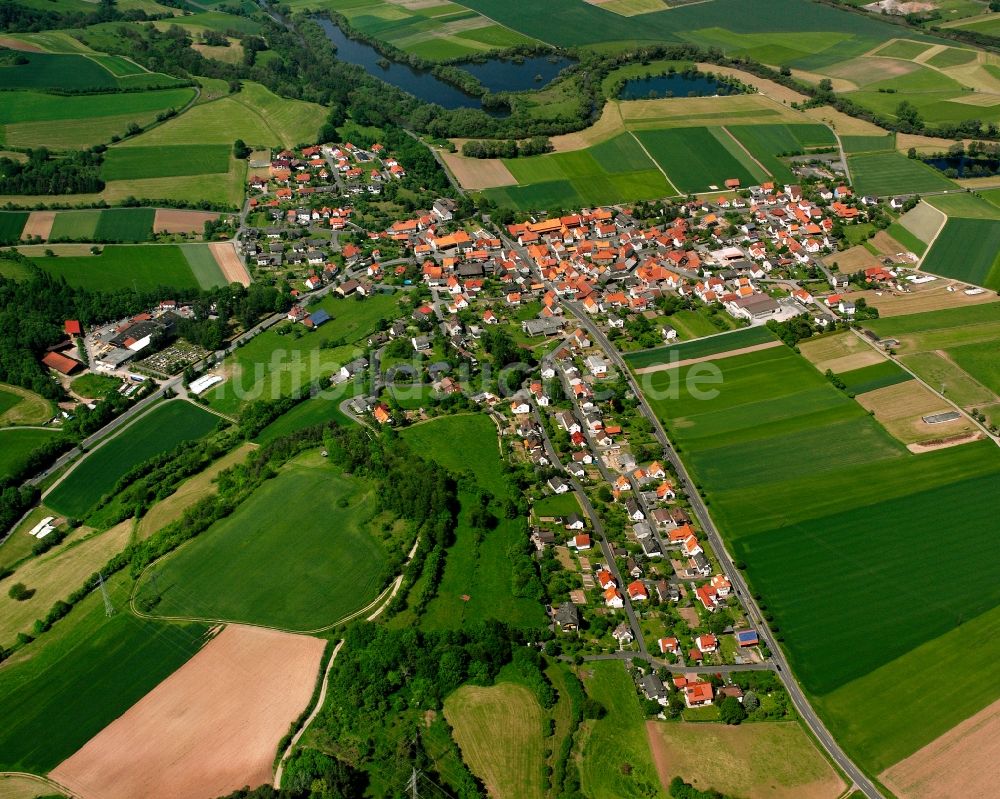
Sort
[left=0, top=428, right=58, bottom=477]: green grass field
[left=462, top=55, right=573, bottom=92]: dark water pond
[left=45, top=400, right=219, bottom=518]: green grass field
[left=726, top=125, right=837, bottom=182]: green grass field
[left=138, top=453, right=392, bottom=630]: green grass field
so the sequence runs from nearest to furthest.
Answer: [left=138, top=453, right=392, bottom=630]: green grass field < [left=45, top=400, right=219, bottom=518]: green grass field < [left=0, top=428, right=58, bottom=477]: green grass field < [left=726, top=125, right=837, bottom=182]: green grass field < [left=462, top=55, right=573, bottom=92]: dark water pond

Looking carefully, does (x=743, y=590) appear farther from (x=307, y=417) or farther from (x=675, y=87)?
(x=675, y=87)

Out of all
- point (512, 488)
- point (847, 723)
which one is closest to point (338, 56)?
point (512, 488)

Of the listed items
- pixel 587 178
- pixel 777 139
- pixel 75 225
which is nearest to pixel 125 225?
pixel 75 225

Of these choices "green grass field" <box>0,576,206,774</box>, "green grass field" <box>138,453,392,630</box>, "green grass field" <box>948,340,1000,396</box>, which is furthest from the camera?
"green grass field" <box>948,340,1000,396</box>

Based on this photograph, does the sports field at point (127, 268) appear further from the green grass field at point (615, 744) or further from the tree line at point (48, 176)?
the green grass field at point (615, 744)

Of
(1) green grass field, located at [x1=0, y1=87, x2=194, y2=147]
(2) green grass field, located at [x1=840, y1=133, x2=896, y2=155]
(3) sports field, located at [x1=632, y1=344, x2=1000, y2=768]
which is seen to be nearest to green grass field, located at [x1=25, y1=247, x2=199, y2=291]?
(1) green grass field, located at [x1=0, y1=87, x2=194, y2=147]

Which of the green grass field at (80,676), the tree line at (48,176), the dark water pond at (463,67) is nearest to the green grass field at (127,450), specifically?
the green grass field at (80,676)

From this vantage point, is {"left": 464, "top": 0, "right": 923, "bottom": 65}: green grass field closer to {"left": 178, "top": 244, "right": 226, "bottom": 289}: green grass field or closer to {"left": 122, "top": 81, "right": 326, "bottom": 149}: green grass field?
{"left": 122, "top": 81, "right": 326, "bottom": 149}: green grass field

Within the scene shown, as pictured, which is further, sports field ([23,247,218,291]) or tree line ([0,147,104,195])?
tree line ([0,147,104,195])
